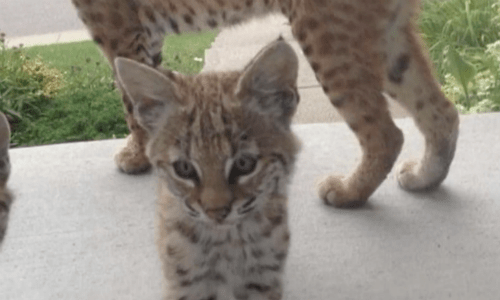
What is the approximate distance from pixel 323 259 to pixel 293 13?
3.28ft

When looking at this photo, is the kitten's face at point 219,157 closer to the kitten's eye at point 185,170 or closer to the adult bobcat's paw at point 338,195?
the kitten's eye at point 185,170

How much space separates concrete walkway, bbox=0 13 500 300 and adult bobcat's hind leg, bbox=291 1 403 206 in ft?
1.07

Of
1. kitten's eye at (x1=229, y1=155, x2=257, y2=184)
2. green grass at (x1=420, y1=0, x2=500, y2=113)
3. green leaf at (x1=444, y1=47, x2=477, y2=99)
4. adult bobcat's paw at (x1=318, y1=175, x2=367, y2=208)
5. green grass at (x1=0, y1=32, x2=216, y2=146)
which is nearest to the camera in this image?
kitten's eye at (x1=229, y1=155, x2=257, y2=184)

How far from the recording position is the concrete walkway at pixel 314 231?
2.80 metres

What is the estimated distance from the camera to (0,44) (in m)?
6.60

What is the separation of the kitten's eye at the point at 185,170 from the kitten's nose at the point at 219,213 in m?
0.11

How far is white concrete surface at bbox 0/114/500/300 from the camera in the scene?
280cm

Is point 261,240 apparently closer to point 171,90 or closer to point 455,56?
point 171,90

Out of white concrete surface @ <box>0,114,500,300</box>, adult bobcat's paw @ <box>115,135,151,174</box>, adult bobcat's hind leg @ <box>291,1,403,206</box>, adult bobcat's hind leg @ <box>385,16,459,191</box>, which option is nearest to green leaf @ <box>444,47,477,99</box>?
white concrete surface @ <box>0,114,500,300</box>

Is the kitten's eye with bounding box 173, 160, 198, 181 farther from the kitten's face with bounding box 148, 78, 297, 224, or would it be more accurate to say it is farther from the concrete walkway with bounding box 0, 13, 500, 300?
the concrete walkway with bounding box 0, 13, 500, 300

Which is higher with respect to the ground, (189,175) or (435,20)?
(189,175)

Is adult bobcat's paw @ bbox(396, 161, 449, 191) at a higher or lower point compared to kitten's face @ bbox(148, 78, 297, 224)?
lower

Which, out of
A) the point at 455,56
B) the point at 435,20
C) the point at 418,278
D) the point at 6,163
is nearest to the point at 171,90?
the point at 6,163

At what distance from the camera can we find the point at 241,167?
7.36 ft
